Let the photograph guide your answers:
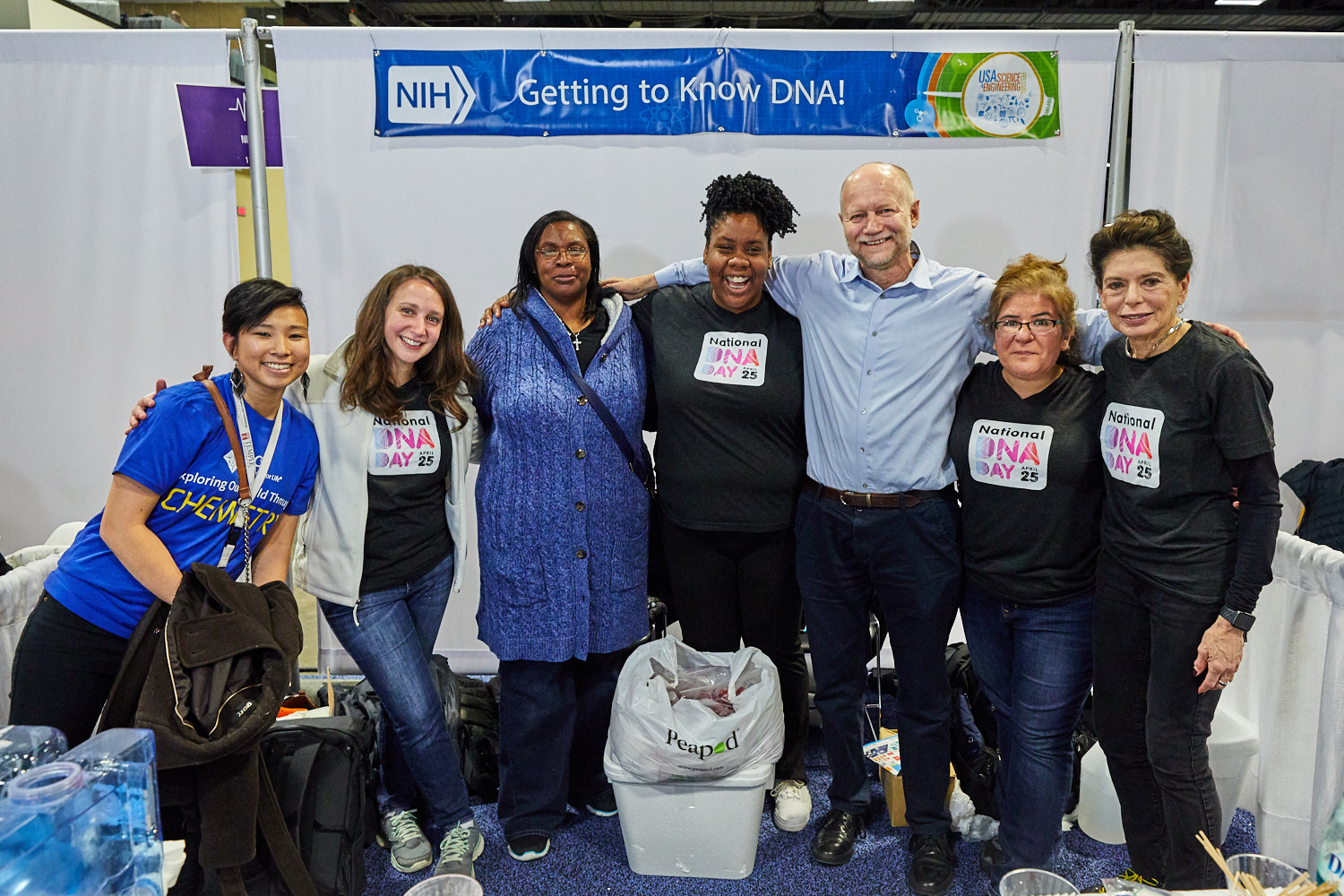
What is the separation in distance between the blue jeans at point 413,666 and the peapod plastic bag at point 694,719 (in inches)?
16.8

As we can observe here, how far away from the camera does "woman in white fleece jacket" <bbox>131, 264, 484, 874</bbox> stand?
6.76 feet

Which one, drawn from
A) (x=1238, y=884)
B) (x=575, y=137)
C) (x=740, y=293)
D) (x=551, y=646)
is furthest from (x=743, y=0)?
(x=1238, y=884)

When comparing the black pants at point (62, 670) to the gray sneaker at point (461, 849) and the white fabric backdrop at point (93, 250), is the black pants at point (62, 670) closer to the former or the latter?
the gray sneaker at point (461, 849)

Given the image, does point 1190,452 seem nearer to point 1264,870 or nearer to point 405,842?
point 1264,870

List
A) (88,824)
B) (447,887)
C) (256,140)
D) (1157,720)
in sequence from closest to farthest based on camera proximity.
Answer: (88,824) < (447,887) < (1157,720) < (256,140)

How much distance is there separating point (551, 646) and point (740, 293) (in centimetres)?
101

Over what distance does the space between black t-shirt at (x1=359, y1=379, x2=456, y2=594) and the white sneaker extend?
3.87ft

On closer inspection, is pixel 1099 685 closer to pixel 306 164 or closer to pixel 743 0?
pixel 306 164

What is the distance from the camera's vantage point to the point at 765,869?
2287mm

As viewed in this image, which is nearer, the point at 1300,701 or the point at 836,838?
the point at 1300,701

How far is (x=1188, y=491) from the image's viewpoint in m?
1.70

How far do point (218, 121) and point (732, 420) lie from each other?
7.04 feet

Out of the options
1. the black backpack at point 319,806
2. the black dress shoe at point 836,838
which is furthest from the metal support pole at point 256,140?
the black dress shoe at point 836,838

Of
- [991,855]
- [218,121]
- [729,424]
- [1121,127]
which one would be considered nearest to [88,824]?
[729,424]
